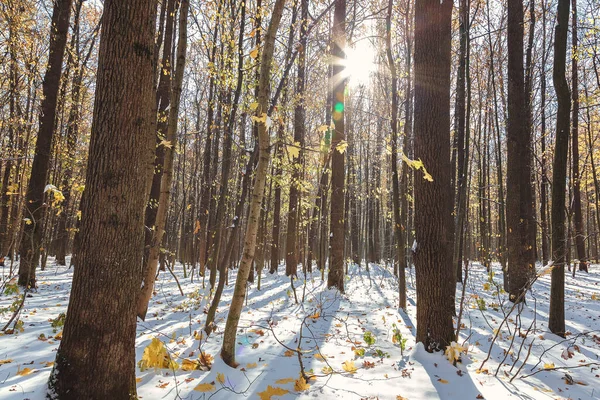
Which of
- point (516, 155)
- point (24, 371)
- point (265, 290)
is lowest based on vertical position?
point (265, 290)

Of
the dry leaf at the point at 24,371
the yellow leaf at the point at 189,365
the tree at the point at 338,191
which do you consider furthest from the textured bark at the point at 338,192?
the dry leaf at the point at 24,371

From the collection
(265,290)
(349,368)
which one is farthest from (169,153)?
(265,290)

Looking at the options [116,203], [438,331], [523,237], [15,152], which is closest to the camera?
[116,203]

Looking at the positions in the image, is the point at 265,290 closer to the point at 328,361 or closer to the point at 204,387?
the point at 328,361

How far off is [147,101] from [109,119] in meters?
0.30

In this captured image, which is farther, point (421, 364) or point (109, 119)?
point (421, 364)

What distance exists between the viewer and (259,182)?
11.8 feet

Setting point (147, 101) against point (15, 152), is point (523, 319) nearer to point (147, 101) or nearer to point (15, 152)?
point (147, 101)

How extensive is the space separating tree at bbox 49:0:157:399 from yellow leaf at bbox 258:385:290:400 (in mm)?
1114

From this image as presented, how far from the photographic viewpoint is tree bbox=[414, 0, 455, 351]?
14.4ft

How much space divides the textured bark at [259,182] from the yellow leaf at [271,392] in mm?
663

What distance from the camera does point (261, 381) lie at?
11.3 ft

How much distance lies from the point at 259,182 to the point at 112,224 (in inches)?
60.5

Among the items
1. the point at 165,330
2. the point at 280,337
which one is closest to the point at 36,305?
the point at 165,330
